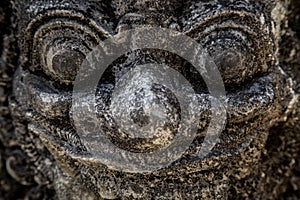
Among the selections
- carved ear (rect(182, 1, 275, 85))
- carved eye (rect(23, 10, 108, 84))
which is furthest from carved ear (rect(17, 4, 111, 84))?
carved ear (rect(182, 1, 275, 85))


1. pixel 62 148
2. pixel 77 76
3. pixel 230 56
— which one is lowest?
pixel 62 148

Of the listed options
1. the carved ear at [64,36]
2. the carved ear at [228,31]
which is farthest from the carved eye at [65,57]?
the carved ear at [228,31]

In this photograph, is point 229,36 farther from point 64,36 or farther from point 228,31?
point 64,36

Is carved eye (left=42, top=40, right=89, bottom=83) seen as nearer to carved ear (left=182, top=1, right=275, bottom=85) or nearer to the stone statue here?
the stone statue

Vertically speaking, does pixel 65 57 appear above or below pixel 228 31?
below

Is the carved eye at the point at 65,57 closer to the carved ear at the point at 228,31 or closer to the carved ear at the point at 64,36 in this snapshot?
the carved ear at the point at 64,36

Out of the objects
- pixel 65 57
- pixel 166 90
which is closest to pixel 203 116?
pixel 166 90

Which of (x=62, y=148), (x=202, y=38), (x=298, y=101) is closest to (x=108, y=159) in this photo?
(x=62, y=148)

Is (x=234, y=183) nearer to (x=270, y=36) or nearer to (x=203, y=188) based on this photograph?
(x=203, y=188)
